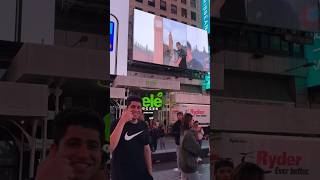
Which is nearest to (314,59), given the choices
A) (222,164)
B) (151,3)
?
(222,164)

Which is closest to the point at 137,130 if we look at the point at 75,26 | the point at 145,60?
the point at 145,60

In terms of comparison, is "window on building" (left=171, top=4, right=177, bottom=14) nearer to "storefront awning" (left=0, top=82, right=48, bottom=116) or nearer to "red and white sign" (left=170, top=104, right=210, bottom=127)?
"red and white sign" (left=170, top=104, right=210, bottom=127)

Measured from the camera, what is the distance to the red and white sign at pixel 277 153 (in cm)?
329

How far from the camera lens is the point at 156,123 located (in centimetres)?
221

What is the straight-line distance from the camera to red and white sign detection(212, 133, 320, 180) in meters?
3.29

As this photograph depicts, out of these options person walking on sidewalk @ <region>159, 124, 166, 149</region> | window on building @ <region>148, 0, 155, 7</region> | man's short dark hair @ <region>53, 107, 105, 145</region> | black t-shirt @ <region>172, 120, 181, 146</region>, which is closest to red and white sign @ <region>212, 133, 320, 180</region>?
black t-shirt @ <region>172, 120, 181, 146</region>

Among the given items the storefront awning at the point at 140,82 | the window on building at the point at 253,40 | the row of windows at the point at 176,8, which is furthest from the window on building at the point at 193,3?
the window on building at the point at 253,40

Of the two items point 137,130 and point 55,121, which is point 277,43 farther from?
point 55,121

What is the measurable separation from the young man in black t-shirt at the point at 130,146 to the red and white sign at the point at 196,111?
0.19 metres

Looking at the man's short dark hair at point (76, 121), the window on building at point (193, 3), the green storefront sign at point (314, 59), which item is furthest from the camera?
the green storefront sign at point (314, 59)

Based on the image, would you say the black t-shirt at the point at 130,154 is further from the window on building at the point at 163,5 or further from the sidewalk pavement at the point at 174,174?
the window on building at the point at 163,5

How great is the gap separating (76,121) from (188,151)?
720 mm

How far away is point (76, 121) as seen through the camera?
196cm

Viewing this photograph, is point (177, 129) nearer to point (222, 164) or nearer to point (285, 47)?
point (222, 164)
